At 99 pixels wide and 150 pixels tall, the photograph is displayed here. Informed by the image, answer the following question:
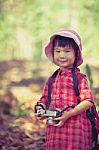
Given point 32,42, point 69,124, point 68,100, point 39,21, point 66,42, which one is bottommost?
point 69,124

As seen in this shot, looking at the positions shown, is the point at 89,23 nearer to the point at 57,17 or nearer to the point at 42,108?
the point at 57,17

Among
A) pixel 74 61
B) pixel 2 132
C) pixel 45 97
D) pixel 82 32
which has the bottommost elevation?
pixel 2 132

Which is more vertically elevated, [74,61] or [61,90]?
[74,61]

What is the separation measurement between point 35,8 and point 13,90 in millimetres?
1335

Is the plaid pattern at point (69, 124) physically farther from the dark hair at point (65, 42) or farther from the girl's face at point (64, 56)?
the dark hair at point (65, 42)

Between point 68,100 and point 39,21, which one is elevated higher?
point 39,21

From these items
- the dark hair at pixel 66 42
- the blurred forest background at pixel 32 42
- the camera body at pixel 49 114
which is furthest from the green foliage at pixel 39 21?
the camera body at pixel 49 114

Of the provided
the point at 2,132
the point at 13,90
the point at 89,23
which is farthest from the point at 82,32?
the point at 2,132

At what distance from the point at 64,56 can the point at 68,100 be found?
0.36 m

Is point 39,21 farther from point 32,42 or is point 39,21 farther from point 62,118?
point 62,118

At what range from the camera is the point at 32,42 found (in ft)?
23.7

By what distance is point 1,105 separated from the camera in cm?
713

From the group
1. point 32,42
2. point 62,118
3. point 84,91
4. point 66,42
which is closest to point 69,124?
point 62,118

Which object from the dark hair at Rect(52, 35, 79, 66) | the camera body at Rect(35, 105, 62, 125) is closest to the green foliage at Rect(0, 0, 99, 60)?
the dark hair at Rect(52, 35, 79, 66)
